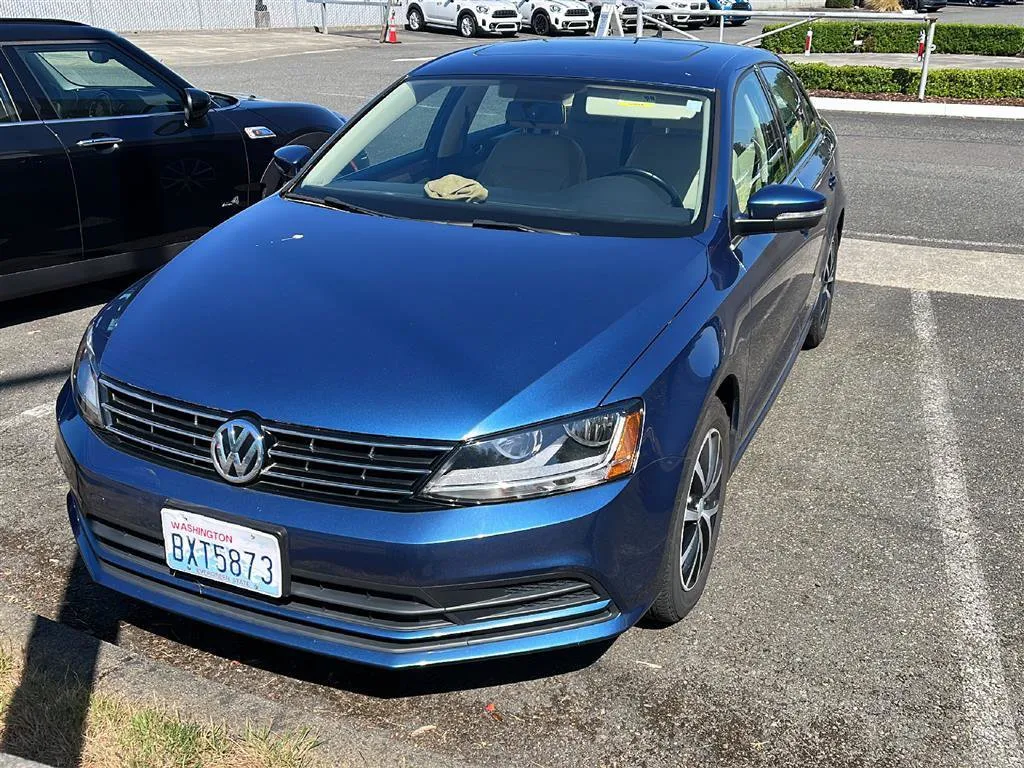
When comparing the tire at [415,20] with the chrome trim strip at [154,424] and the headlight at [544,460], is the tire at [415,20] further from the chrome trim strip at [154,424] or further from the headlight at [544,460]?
the headlight at [544,460]

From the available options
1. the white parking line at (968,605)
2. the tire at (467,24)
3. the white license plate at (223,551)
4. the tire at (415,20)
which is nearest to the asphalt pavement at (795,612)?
the white parking line at (968,605)

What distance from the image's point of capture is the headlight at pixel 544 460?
2.71 metres

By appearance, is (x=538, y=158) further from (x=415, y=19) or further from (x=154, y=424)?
(x=415, y=19)

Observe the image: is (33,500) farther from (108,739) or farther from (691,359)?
(691,359)

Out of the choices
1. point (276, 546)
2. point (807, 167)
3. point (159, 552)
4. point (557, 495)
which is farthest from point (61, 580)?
point (807, 167)

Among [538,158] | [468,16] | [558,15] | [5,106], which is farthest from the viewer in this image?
[468,16]

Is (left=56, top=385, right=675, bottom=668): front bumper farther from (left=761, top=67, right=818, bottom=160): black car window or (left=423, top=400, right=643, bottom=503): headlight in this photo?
(left=761, top=67, right=818, bottom=160): black car window

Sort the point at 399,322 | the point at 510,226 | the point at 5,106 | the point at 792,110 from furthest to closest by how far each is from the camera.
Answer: the point at 5,106
the point at 792,110
the point at 510,226
the point at 399,322

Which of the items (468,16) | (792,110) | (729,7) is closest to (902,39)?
(468,16)

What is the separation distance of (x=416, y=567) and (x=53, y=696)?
1050 millimetres

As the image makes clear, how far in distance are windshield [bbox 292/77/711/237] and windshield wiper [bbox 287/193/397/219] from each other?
0.01 meters

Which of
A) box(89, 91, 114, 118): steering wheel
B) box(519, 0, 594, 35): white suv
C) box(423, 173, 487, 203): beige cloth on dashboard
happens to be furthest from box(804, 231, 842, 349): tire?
box(519, 0, 594, 35): white suv

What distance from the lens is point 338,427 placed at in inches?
108

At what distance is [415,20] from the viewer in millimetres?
31562
